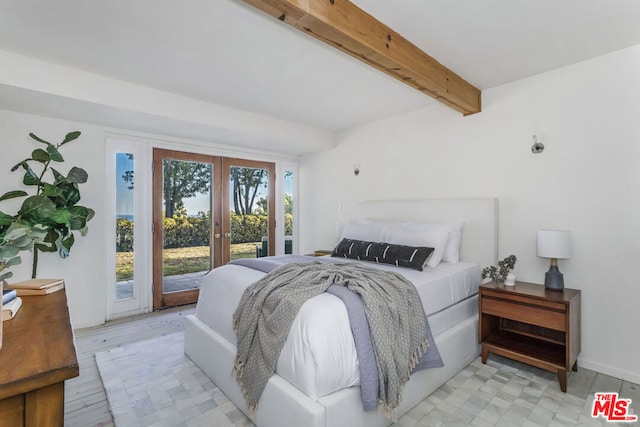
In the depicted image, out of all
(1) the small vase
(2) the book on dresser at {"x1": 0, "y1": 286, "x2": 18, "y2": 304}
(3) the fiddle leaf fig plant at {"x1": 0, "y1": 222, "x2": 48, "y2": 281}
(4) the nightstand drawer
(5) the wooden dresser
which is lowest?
(4) the nightstand drawer

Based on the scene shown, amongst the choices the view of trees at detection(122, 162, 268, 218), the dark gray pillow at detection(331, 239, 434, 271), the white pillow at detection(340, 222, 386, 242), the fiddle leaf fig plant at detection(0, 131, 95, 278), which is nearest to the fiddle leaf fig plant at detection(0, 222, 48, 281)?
the fiddle leaf fig plant at detection(0, 131, 95, 278)

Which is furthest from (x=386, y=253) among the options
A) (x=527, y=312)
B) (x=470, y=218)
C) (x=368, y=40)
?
(x=368, y=40)

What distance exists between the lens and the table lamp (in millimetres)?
2475

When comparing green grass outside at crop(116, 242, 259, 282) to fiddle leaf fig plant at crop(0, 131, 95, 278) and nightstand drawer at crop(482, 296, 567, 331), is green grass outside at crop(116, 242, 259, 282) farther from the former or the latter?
nightstand drawer at crop(482, 296, 567, 331)

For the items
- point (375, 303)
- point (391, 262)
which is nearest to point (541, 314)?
point (391, 262)

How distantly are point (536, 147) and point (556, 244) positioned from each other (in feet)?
3.02

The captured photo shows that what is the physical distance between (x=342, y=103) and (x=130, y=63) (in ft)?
6.78

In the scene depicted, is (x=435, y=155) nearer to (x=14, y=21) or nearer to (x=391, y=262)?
(x=391, y=262)

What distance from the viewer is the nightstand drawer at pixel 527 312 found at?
2285 millimetres

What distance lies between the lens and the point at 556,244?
8.14 feet

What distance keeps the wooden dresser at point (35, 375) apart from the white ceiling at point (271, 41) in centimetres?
185

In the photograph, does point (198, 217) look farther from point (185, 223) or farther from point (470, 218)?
point (470, 218)

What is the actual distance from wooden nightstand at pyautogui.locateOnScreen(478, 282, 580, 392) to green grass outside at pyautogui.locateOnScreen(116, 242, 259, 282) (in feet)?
11.3

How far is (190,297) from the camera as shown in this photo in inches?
171
